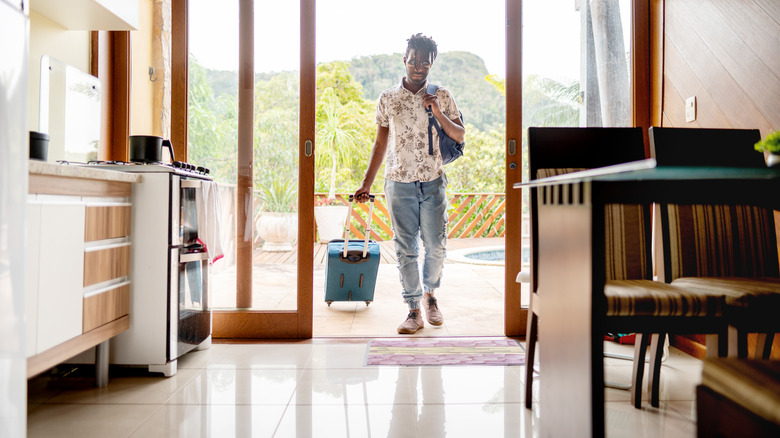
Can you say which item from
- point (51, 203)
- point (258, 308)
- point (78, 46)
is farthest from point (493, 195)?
point (51, 203)

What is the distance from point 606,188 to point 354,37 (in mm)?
11210

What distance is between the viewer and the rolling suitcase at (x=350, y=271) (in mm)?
3314

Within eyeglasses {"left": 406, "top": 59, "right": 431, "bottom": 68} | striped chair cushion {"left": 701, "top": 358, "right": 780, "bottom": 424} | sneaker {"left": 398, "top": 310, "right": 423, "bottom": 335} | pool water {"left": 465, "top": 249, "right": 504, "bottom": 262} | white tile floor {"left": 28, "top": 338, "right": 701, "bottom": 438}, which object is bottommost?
white tile floor {"left": 28, "top": 338, "right": 701, "bottom": 438}

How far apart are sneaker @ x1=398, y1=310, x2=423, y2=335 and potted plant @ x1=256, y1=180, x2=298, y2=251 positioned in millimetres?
738

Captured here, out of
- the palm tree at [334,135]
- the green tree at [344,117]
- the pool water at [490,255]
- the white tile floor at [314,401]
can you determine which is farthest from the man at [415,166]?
the green tree at [344,117]

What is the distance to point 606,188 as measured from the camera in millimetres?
1016

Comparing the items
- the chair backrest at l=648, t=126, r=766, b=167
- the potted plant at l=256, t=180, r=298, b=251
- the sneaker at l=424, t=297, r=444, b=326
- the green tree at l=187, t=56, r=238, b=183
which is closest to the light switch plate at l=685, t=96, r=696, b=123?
the chair backrest at l=648, t=126, r=766, b=167

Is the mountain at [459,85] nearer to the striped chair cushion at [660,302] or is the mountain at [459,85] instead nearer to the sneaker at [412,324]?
the sneaker at [412,324]

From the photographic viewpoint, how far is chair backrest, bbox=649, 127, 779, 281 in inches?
68.2

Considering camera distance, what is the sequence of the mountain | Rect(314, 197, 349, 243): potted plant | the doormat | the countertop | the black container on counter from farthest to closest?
the mountain → Rect(314, 197, 349, 243): potted plant → the doormat → the black container on counter → the countertop

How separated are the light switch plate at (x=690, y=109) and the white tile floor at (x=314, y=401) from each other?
110 centimetres

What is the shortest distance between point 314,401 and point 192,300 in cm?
81

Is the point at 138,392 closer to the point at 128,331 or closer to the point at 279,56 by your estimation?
the point at 128,331

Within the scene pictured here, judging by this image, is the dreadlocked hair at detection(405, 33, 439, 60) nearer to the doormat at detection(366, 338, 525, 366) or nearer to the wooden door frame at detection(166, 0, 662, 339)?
the wooden door frame at detection(166, 0, 662, 339)
